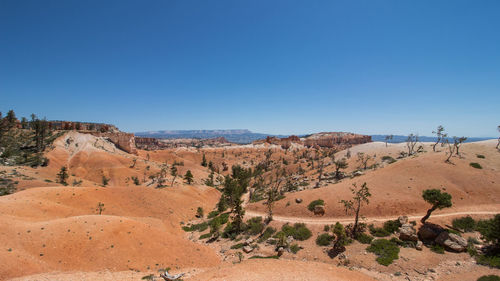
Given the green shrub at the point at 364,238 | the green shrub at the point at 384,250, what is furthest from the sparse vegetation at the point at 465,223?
the green shrub at the point at 364,238

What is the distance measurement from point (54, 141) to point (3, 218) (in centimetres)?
10267

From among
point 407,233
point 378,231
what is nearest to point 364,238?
point 378,231

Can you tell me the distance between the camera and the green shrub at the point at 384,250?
79.5 feet

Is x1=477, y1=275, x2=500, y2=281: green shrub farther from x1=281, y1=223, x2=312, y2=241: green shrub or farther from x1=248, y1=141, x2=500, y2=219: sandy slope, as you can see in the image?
x1=281, y1=223, x2=312, y2=241: green shrub

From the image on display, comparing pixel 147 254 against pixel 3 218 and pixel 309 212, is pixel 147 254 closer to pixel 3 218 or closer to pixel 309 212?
pixel 3 218

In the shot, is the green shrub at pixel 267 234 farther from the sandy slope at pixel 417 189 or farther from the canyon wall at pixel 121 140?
the canyon wall at pixel 121 140

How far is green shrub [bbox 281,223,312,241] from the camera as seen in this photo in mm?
32884

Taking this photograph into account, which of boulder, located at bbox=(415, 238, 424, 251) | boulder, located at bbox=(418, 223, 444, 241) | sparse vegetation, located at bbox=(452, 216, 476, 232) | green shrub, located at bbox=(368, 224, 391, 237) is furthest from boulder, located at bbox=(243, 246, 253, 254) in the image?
sparse vegetation, located at bbox=(452, 216, 476, 232)

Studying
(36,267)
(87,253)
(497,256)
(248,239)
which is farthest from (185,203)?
(497,256)

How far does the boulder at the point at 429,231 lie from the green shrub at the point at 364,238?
23.9 ft

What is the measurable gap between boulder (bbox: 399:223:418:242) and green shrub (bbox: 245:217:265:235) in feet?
76.5

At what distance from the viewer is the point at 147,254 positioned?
1038 inches

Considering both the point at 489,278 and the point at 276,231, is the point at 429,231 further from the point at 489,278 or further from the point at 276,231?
the point at 276,231

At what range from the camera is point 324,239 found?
3047 cm
